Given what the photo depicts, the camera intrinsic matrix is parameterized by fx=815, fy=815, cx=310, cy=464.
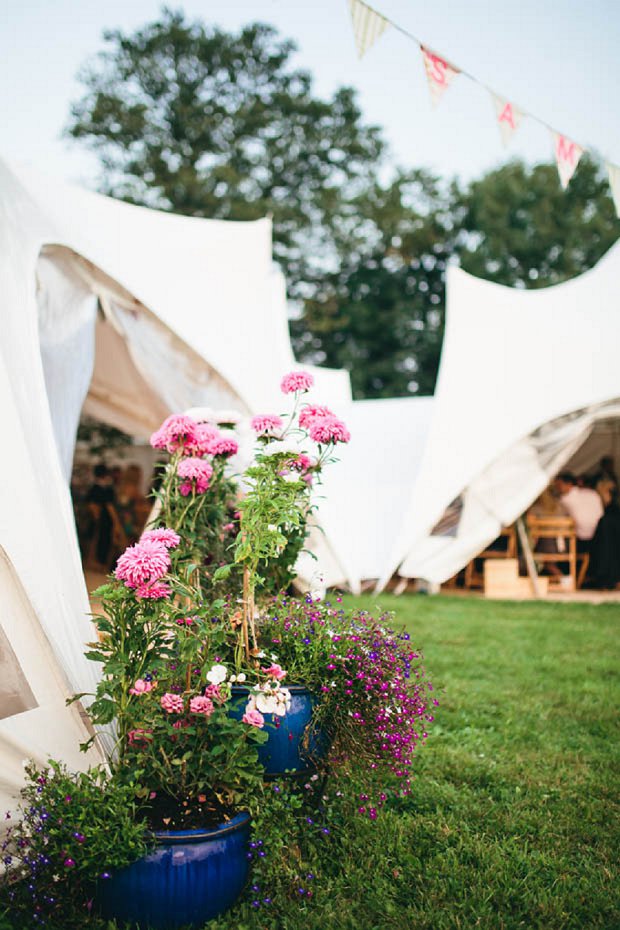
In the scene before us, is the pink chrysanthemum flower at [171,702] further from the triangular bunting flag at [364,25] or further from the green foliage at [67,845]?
the triangular bunting flag at [364,25]

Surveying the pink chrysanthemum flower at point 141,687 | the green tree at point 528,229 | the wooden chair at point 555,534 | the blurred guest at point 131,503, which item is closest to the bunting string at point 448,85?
the pink chrysanthemum flower at point 141,687

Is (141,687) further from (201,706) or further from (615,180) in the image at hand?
(615,180)

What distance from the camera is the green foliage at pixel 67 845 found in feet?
6.48

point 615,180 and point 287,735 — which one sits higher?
point 615,180

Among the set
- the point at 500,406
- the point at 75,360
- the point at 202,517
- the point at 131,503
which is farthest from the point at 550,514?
the point at 202,517

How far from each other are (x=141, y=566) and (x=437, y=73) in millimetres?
3596

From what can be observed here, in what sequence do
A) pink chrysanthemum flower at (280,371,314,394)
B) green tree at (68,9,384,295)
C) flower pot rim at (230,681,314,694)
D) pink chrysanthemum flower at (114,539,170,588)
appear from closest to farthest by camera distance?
pink chrysanthemum flower at (114,539,170,588) → flower pot rim at (230,681,314,694) → pink chrysanthemum flower at (280,371,314,394) → green tree at (68,9,384,295)

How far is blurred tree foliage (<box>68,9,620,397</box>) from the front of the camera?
72.2 ft

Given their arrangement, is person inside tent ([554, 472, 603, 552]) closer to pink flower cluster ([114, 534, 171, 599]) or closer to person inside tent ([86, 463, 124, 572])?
person inside tent ([86, 463, 124, 572])

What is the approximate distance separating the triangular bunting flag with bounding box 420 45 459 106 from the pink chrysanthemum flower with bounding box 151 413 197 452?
2658 millimetres

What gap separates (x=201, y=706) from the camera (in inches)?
84.5

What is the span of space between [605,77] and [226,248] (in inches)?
130

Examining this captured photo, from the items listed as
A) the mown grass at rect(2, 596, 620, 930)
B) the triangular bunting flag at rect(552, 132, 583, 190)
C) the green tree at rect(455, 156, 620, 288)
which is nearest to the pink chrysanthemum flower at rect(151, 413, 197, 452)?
the mown grass at rect(2, 596, 620, 930)

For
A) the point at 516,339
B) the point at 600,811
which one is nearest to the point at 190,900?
the point at 600,811
